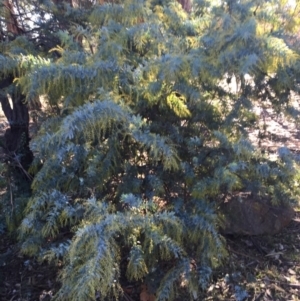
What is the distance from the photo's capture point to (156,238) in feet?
8.62

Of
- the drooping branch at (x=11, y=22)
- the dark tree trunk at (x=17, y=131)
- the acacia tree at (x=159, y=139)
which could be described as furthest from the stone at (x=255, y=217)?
the drooping branch at (x=11, y=22)

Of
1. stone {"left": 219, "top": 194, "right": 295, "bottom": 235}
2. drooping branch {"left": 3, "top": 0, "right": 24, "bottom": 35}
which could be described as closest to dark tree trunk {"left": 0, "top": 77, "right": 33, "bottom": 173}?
drooping branch {"left": 3, "top": 0, "right": 24, "bottom": 35}

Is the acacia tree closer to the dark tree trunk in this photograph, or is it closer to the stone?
the stone

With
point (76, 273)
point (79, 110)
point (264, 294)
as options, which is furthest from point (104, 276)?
point (264, 294)

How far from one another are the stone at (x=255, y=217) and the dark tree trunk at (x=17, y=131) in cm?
206

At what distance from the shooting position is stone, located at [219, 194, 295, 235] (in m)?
4.06

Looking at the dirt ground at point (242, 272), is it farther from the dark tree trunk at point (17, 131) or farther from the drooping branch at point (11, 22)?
the drooping branch at point (11, 22)

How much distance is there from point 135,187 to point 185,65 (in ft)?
2.89

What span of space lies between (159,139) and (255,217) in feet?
6.08

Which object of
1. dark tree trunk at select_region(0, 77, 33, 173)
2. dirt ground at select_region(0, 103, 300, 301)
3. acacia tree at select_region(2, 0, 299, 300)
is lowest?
dirt ground at select_region(0, 103, 300, 301)

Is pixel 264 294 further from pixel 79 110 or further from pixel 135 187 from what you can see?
Answer: pixel 79 110

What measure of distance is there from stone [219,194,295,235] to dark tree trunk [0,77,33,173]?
206 cm

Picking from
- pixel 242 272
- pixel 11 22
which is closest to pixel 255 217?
pixel 242 272

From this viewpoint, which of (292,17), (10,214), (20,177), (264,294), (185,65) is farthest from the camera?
(20,177)
